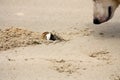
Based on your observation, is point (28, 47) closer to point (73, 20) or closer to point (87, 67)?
point (87, 67)

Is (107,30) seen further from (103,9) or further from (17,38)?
(17,38)

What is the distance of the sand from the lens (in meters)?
3.37

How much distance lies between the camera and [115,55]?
3.83 m

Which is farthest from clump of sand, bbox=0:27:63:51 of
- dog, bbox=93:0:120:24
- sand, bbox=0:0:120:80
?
dog, bbox=93:0:120:24

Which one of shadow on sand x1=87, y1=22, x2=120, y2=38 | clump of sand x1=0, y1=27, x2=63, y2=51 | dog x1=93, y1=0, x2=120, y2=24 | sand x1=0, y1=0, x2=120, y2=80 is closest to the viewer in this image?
sand x1=0, y1=0, x2=120, y2=80

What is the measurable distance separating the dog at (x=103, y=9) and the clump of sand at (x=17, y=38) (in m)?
0.76

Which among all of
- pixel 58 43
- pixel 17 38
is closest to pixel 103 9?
pixel 58 43

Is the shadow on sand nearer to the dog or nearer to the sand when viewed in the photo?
the sand

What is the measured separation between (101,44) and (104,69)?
0.76 m

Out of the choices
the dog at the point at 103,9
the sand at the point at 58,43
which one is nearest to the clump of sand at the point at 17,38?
the sand at the point at 58,43

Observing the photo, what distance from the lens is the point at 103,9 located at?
4359 millimetres

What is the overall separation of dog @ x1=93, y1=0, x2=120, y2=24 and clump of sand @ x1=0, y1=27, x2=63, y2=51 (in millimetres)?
761

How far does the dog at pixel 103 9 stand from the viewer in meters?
4.34

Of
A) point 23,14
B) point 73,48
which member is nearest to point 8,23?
point 23,14
